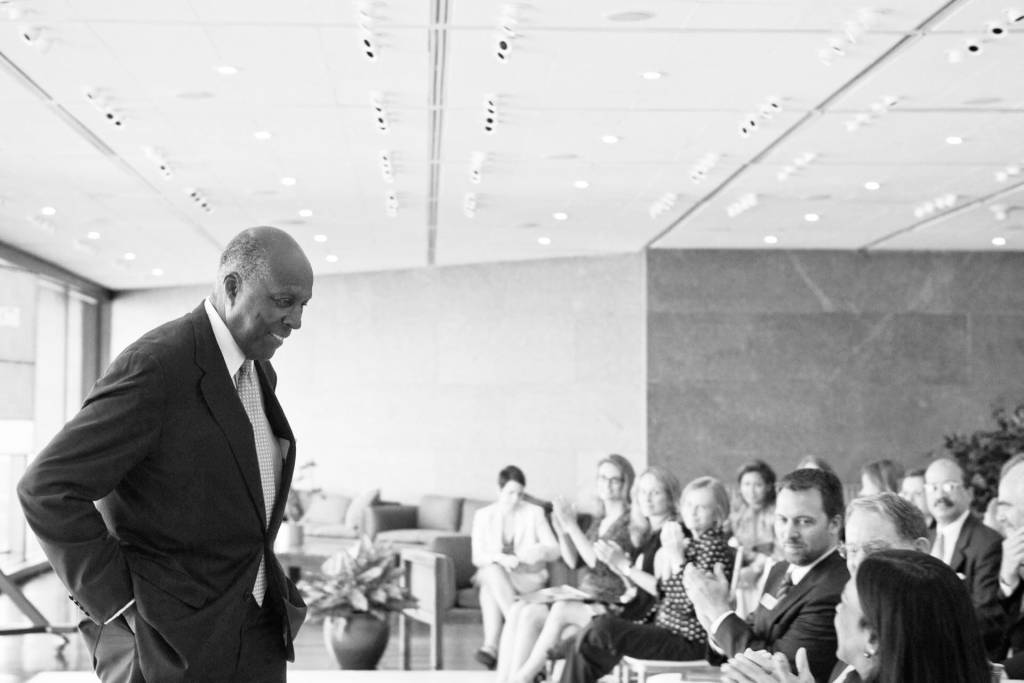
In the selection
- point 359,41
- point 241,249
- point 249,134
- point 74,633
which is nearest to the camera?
point 241,249

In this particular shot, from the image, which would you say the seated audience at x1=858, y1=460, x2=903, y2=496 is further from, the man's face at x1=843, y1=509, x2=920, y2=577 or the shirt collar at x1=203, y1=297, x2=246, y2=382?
the shirt collar at x1=203, y1=297, x2=246, y2=382

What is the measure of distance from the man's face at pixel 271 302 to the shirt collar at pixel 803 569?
218 cm

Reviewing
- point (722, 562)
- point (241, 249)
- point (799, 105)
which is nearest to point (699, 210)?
point (799, 105)

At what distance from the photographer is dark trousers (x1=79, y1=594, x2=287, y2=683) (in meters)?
2.65

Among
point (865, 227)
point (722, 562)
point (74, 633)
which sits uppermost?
point (865, 227)

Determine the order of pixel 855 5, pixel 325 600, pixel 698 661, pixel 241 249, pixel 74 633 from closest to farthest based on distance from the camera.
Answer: pixel 241 249 → pixel 698 661 → pixel 855 5 → pixel 325 600 → pixel 74 633

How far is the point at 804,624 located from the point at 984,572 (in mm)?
1857

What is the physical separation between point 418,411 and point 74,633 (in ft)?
22.0

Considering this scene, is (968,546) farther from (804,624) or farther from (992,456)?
(992,456)

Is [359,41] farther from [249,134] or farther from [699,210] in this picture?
[699,210]

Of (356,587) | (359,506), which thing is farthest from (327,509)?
(356,587)

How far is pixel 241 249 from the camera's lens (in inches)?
108

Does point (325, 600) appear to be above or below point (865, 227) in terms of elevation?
below

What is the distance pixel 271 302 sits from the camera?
272cm
